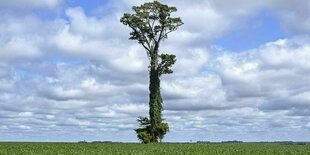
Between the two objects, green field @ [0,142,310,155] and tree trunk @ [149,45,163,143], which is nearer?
green field @ [0,142,310,155]

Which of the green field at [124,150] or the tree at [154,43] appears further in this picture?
the tree at [154,43]

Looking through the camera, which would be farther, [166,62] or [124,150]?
[166,62]

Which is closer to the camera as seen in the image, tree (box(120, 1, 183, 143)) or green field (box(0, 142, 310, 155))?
green field (box(0, 142, 310, 155))

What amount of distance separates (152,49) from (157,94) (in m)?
6.13

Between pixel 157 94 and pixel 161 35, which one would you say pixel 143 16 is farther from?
pixel 157 94

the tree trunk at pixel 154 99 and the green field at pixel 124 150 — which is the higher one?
the tree trunk at pixel 154 99

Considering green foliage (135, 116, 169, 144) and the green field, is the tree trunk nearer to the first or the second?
green foliage (135, 116, 169, 144)

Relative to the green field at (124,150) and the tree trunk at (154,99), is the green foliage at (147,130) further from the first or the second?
the green field at (124,150)

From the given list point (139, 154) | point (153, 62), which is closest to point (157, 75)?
point (153, 62)

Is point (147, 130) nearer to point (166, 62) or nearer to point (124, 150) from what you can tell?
point (166, 62)

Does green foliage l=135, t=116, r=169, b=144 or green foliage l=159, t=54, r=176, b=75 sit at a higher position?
green foliage l=159, t=54, r=176, b=75

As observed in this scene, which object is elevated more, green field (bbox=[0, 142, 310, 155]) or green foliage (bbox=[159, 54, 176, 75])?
green foliage (bbox=[159, 54, 176, 75])

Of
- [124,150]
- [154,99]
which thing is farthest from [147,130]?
[124,150]

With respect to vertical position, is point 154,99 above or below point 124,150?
above
